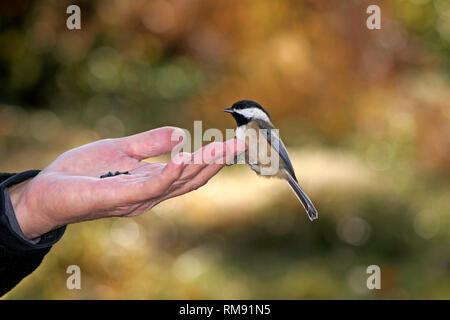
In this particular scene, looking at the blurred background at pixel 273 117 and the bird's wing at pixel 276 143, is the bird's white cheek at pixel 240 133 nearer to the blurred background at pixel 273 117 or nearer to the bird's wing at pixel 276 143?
the bird's wing at pixel 276 143

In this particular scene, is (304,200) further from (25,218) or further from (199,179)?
(25,218)

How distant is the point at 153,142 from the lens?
6.85ft

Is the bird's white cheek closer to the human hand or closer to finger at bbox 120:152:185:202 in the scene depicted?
the human hand

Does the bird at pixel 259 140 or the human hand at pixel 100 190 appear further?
the bird at pixel 259 140

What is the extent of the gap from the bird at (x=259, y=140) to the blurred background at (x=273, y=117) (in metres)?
1.83

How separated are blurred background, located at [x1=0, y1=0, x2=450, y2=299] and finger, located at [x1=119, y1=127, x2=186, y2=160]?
2.09 metres

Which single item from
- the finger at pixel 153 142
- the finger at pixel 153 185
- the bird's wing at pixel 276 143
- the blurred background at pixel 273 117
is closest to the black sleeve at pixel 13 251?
the finger at pixel 153 185

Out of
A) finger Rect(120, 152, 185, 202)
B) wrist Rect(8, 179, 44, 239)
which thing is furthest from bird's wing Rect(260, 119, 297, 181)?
wrist Rect(8, 179, 44, 239)

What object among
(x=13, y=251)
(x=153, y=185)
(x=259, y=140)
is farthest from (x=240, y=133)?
(x=13, y=251)

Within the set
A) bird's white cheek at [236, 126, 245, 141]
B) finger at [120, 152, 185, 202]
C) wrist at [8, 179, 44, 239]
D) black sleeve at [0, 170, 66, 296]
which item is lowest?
black sleeve at [0, 170, 66, 296]

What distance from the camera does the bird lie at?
2283mm

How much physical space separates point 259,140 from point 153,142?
488 millimetres

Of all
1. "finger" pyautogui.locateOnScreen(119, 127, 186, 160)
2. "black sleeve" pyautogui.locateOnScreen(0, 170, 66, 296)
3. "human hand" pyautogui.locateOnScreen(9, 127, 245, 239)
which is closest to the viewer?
"black sleeve" pyautogui.locateOnScreen(0, 170, 66, 296)

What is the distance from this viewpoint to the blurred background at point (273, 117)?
4105mm
